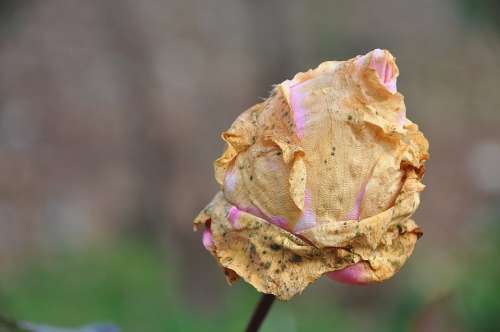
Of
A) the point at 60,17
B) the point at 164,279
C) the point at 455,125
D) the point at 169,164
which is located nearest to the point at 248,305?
the point at 164,279

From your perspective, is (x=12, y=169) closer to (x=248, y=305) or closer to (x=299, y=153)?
(x=248, y=305)

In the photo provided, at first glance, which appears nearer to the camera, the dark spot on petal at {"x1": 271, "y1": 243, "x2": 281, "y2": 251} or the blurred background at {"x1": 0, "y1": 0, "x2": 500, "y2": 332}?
the dark spot on petal at {"x1": 271, "y1": 243, "x2": 281, "y2": 251}

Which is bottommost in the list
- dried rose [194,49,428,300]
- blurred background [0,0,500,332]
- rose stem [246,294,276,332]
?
blurred background [0,0,500,332]

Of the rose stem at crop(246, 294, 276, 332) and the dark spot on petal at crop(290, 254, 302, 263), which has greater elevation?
the dark spot on petal at crop(290, 254, 302, 263)

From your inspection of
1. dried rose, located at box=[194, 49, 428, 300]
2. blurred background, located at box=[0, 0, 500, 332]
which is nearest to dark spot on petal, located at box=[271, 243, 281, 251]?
dried rose, located at box=[194, 49, 428, 300]

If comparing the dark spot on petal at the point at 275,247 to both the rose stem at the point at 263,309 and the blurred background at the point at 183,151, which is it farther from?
the blurred background at the point at 183,151

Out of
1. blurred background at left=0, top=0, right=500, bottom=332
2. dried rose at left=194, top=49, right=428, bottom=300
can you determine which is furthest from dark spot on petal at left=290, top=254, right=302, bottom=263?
blurred background at left=0, top=0, right=500, bottom=332

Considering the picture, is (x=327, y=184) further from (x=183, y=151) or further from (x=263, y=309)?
(x=183, y=151)

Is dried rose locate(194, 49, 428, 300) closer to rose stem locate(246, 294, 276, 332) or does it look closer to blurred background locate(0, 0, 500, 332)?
rose stem locate(246, 294, 276, 332)
